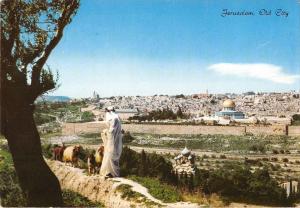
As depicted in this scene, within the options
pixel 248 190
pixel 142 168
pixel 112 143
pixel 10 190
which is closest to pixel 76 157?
pixel 142 168

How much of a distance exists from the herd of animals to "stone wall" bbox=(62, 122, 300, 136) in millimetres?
41919

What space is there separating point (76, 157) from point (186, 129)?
4484 cm

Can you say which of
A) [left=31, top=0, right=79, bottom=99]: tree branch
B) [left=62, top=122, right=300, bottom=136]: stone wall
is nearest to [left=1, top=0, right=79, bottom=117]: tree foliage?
[left=31, top=0, right=79, bottom=99]: tree branch

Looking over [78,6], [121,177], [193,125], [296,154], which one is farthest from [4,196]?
[193,125]

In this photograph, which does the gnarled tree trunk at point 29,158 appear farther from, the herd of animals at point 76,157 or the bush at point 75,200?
the herd of animals at point 76,157

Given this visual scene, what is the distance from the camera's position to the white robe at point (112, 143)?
33.0 feet

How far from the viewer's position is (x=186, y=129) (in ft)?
187

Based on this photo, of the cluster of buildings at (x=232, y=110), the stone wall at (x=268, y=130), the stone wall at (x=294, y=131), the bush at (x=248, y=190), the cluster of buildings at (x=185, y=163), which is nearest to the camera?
the bush at (x=248, y=190)

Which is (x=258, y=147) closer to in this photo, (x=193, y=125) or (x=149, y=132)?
(x=193, y=125)

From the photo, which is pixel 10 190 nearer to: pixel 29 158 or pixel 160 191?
pixel 29 158

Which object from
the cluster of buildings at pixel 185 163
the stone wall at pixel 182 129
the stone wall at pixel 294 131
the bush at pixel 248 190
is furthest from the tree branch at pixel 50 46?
the stone wall at pixel 294 131

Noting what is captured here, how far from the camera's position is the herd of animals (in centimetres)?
1089

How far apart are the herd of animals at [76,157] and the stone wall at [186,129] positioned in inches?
1650

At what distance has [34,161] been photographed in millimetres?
9469
